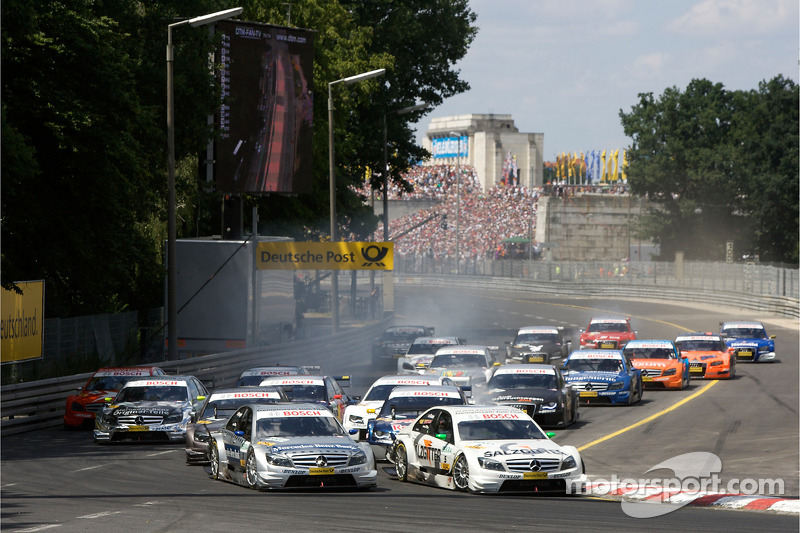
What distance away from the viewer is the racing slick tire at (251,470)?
1703cm

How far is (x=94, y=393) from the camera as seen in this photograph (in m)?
26.8

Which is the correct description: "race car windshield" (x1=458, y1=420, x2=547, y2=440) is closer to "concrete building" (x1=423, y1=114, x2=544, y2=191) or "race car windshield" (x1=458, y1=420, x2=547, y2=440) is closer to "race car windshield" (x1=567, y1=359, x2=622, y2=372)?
"race car windshield" (x1=567, y1=359, x2=622, y2=372)

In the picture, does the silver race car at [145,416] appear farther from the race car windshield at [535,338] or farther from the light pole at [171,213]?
the race car windshield at [535,338]

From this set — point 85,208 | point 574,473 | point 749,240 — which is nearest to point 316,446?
point 574,473

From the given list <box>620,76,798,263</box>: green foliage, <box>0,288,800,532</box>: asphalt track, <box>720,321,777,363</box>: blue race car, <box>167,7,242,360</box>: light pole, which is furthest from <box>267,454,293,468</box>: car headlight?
<box>620,76,798,263</box>: green foliage

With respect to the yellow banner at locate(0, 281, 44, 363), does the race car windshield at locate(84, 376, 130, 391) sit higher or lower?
lower

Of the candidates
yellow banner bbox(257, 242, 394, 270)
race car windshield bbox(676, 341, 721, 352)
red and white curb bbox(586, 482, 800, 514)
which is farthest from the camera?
yellow banner bbox(257, 242, 394, 270)

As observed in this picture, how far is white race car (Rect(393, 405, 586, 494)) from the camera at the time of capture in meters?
16.5

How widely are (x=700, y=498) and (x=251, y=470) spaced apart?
6077mm

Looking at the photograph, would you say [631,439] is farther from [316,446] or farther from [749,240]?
[749,240]

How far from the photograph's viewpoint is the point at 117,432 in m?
23.5

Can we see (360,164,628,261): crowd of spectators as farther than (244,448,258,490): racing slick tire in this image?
Yes

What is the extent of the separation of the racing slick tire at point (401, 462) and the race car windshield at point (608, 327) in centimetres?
2822

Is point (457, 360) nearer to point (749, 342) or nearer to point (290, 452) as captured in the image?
point (290, 452)
